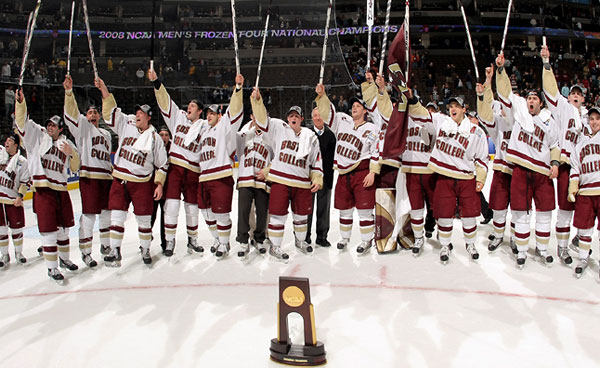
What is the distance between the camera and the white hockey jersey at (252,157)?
523cm

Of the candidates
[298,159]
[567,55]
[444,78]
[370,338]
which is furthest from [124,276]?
[567,55]

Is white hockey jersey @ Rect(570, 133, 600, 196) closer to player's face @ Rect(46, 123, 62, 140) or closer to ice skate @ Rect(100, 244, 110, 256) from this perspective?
ice skate @ Rect(100, 244, 110, 256)

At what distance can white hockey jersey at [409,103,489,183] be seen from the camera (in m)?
4.85

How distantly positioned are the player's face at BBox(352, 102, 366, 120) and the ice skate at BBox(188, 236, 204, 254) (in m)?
2.11

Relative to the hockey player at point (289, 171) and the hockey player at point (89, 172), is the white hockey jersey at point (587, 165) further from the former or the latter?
the hockey player at point (89, 172)

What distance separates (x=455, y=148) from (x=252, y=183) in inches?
78.9

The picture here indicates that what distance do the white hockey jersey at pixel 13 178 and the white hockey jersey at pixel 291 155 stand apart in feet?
7.74

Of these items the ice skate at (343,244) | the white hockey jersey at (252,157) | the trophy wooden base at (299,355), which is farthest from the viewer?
the ice skate at (343,244)

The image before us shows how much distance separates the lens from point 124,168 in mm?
4855

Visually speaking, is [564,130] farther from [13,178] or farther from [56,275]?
[13,178]

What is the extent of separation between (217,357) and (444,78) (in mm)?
19302

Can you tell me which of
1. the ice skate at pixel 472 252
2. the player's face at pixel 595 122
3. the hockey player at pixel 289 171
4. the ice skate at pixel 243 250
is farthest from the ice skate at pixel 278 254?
the player's face at pixel 595 122

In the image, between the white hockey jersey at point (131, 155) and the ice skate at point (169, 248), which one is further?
the ice skate at point (169, 248)

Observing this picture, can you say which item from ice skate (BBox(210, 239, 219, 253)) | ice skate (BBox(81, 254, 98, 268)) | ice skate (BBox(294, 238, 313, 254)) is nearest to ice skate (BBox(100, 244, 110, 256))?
ice skate (BBox(81, 254, 98, 268))
